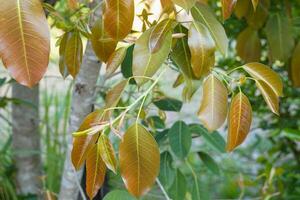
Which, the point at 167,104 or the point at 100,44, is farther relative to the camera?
the point at 167,104

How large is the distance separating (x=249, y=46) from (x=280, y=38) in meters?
0.10

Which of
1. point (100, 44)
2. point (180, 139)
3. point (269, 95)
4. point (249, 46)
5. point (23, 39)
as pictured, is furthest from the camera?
point (249, 46)

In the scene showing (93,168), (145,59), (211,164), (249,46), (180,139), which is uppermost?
(145,59)

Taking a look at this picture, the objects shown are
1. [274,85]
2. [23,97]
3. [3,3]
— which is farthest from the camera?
[23,97]

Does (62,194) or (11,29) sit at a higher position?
(11,29)

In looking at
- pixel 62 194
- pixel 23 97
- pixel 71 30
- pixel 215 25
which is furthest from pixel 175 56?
pixel 23 97

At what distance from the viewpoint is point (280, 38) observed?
1.19 m

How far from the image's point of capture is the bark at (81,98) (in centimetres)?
106

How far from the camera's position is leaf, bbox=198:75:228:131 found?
61cm

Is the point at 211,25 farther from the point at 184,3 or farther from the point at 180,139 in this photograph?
the point at 180,139

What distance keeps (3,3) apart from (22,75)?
3.1 inches

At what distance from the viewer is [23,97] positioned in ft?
5.70

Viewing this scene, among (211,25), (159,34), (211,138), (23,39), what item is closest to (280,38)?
(211,138)

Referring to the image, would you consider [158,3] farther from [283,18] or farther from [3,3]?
[283,18]
